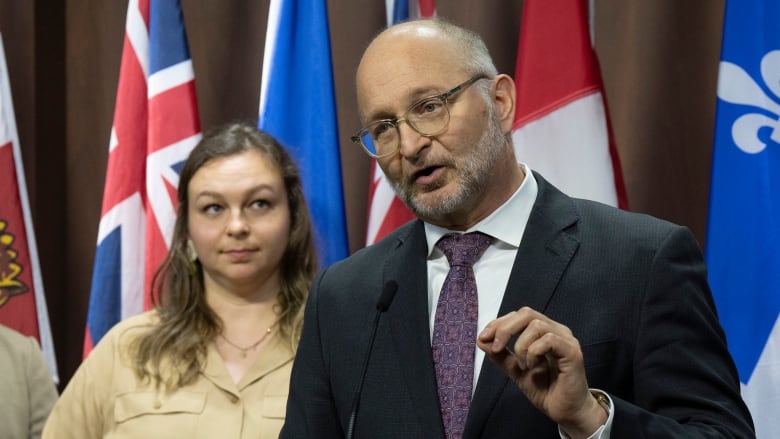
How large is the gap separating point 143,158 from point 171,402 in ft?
3.23

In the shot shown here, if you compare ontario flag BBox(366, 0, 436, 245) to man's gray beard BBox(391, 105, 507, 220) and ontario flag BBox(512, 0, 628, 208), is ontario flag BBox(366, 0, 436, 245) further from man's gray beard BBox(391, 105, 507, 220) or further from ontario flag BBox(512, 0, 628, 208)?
man's gray beard BBox(391, 105, 507, 220)

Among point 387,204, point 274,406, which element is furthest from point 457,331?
point 387,204

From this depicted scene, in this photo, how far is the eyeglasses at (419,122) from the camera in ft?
5.46

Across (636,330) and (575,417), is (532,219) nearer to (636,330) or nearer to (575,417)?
(636,330)

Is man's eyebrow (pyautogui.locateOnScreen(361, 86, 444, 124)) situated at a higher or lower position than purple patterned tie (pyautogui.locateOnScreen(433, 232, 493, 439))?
higher

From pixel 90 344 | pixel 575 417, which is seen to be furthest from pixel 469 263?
pixel 90 344

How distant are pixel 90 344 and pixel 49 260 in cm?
65

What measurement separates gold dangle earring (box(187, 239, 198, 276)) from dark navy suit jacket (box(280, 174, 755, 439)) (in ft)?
3.24

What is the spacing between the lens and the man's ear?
1796 mm

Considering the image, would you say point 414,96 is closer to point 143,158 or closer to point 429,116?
point 429,116

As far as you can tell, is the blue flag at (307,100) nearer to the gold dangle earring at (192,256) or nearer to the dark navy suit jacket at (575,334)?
the gold dangle earring at (192,256)

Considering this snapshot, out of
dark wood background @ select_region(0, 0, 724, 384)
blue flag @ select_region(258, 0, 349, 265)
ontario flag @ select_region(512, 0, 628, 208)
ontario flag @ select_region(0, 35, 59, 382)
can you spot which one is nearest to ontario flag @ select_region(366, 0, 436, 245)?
blue flag @ select_region(258, 0, 349, 265)

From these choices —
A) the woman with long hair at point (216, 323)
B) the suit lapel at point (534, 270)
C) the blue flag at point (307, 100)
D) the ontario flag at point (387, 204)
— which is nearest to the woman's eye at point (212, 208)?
the woman with long hair at point (216, 323)

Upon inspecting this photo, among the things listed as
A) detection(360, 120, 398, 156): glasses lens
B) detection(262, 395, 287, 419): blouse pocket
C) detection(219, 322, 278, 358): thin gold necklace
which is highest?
detection(360, 120, 398, 156): glasses lens
